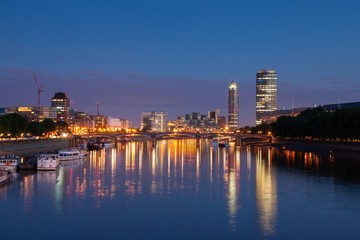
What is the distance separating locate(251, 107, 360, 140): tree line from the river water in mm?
42184

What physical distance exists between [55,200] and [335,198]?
2302cm

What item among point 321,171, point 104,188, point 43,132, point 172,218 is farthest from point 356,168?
point 43,132

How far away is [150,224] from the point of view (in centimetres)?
3516

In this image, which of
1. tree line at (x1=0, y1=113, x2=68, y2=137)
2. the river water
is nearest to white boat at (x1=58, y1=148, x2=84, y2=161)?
tree line at (x1=0, y1=113, x2=68, y2=137)

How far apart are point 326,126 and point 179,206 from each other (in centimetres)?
8645

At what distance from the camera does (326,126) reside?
4764 inches

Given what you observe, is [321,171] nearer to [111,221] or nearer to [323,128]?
[111,221]

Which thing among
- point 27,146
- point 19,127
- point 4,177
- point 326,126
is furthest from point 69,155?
point 326,126

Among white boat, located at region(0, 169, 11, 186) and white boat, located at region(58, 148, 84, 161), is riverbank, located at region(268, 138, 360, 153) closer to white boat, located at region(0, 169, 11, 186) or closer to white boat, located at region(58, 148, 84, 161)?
white boat, located at region(58, 148, 84, 161)

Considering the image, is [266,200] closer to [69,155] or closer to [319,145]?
[69,155]

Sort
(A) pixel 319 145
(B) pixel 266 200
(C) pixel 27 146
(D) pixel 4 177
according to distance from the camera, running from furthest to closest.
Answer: (A) pixel 319 145
(C) pixel 27 146
(D) pixel 4 177
(B) pixel 266 200

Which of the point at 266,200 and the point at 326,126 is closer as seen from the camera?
the point at 266,200

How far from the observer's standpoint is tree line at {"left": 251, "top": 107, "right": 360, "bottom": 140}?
105031mm

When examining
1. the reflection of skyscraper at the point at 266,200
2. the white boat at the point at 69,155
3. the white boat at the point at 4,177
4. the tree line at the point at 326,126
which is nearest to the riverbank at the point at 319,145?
the tree line at the point at 326,126
